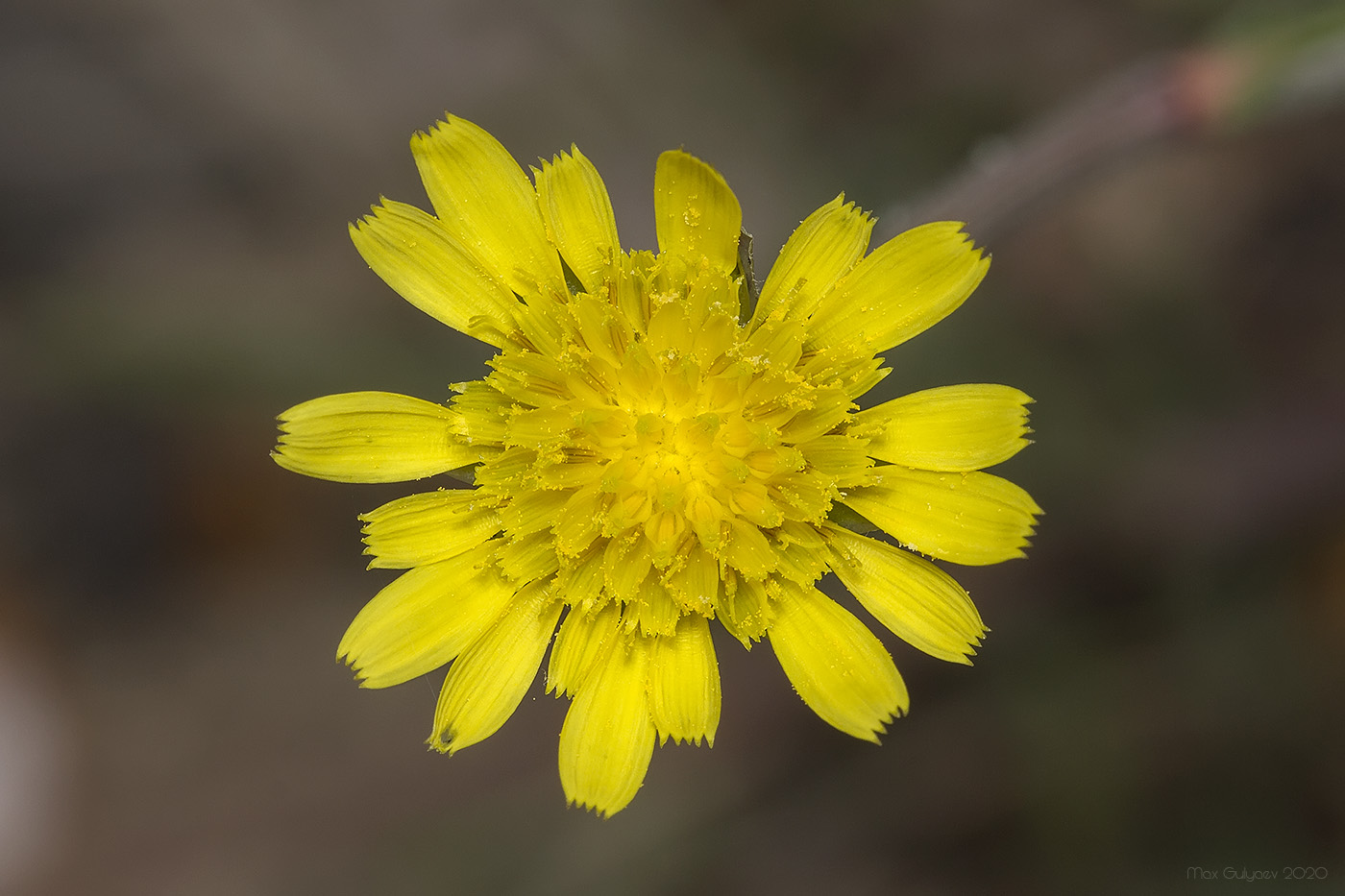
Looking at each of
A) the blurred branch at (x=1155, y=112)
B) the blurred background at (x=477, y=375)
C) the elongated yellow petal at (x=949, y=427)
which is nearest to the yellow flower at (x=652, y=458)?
the elongated yellow petal at (x=949, y=427)

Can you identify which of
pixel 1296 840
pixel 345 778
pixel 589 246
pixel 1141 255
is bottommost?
pixel 1296 840

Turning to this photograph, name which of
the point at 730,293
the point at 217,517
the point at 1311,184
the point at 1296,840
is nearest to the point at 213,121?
the point at 217,517

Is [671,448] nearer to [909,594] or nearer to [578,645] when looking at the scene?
[578,645]

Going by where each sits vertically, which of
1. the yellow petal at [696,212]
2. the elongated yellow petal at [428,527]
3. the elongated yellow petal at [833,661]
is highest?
the yellow petal at [696,212]

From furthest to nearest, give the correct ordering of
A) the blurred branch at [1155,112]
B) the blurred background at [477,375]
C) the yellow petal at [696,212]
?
the blurred background at [477,375], the blurred branch at [1155,112], the yellow petal at [696,212]

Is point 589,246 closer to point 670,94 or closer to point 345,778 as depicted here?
point 670,94

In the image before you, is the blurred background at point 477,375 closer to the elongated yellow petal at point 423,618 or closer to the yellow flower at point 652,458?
the yellow flower at point 652,458

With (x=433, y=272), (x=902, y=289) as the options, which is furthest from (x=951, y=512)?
(x=433, y=272)
